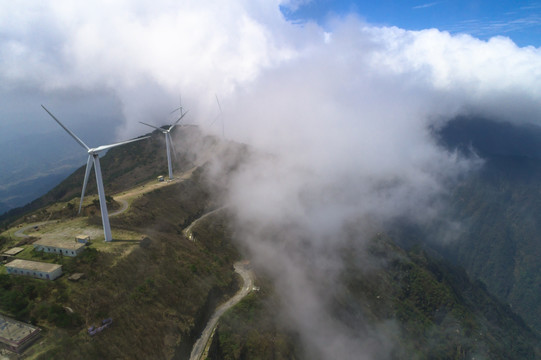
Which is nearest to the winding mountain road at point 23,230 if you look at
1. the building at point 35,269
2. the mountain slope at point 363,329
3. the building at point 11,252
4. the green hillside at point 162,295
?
the green hillside at point 162,295

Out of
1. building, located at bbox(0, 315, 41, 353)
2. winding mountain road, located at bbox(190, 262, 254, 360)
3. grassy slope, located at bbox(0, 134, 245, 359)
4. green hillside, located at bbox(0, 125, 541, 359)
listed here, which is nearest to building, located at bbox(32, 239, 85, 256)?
green hillside, located at bbox(0, 125, 541, 359)

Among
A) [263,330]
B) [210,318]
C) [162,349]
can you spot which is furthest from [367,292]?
[162,349]

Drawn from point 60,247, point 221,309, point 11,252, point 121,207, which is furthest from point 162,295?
point 121,207

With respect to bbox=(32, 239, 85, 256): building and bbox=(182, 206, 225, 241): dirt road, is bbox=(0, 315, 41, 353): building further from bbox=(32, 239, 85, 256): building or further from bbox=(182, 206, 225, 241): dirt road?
bbox=(182, 206, 225, 241): dirt road

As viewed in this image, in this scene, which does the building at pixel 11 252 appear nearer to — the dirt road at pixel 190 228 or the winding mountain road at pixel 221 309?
the winding mountain road at pixel 221 309

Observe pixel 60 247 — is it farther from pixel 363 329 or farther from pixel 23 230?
pixel 363 329

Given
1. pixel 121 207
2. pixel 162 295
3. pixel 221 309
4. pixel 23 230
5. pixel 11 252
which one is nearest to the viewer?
pixel 11 252

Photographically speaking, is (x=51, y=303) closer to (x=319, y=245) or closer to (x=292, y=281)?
(x=292, y=281)
